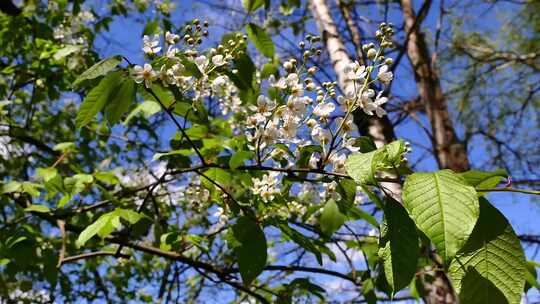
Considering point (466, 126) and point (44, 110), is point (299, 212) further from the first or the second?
point (466, 126)

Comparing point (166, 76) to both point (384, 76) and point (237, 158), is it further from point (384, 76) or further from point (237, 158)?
point (384, 76)

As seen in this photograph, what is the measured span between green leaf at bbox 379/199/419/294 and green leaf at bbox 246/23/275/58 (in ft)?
2.40

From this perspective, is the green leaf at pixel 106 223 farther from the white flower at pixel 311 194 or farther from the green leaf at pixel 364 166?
the green leaf at pixel 364 166

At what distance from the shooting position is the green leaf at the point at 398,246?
71 cm

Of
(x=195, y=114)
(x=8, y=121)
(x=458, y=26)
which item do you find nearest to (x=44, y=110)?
(x=8, y=121)

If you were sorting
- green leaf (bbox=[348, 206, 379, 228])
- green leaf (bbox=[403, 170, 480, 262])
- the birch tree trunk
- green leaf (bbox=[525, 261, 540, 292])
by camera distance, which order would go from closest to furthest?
green leaf (bbox=[403, 170, 480, 262]) → green leaf (bbox=[525, 261, 540, 292]) → green leaf (bbox=[348, 206, 379, 228]) → the birch tree trunk

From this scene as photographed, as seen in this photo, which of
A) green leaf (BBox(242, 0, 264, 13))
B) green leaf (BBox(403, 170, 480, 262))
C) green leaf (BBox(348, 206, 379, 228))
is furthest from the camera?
green leaf (BBox(348, 206, 379, 228))

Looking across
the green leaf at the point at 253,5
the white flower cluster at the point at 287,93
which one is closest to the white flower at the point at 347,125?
the white flower cluster at the point at 287,93

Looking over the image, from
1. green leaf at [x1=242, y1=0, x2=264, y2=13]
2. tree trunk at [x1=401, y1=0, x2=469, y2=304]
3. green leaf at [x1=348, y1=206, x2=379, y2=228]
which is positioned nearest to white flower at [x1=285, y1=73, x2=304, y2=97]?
green leaf at [x1=242, y1=0, x2=264, y2=13]

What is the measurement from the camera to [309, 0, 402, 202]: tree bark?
107 inches

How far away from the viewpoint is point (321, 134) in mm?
1057

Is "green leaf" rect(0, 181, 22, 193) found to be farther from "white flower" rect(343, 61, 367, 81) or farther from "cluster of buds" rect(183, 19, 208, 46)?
"white flower" rect(343, 61, 367, 81)

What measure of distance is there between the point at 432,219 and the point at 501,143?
4430mm

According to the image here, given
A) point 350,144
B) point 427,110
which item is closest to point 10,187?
point 350,144
